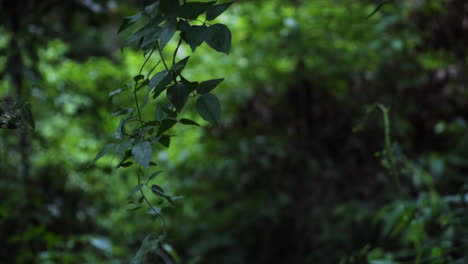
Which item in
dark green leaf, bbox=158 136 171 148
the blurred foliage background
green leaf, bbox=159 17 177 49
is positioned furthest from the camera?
the blurred foliage background

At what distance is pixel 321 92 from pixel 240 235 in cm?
111

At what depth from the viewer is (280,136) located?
2.65 meters

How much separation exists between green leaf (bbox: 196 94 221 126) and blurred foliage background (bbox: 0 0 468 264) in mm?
1447

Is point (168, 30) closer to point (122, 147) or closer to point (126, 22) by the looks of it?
point (126, 22)

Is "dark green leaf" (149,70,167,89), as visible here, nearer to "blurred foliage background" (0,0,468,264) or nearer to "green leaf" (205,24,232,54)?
"green leaf" (205,24,232,54)

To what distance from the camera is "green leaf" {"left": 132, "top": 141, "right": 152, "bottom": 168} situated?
1.96 ft

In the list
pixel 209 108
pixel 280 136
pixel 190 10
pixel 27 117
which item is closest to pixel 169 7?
pixel 190 10

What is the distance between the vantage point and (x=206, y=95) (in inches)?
24.5

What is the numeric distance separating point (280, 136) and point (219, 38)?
209 centimetres

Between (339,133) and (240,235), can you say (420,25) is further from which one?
(240,235)

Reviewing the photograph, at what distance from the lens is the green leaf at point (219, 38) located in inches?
23.2

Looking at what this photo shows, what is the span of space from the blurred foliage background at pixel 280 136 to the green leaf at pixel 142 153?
145 cm

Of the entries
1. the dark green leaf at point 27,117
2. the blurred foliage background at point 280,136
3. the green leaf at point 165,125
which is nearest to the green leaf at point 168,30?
the green leaf at point 165,125

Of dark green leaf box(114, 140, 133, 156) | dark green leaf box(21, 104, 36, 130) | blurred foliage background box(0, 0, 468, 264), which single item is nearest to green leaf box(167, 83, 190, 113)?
dark green leaf box(114, 140, 133, 156)
